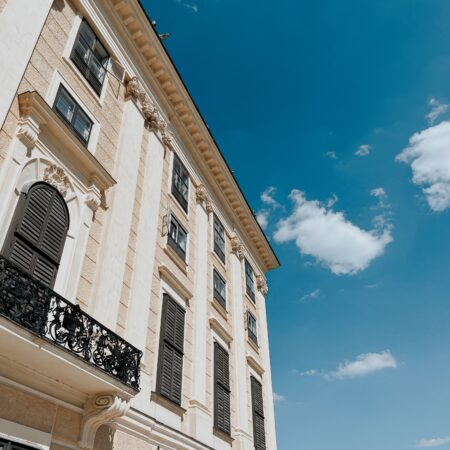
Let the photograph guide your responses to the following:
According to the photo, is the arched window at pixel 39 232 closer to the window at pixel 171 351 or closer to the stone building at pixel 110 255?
the stone building at pixel 110 255

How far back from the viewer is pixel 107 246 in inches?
403

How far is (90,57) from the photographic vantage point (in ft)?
39.6

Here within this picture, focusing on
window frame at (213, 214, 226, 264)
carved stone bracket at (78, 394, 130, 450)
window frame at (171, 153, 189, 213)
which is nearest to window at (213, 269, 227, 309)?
window frame at (213, 214, 226, 264)

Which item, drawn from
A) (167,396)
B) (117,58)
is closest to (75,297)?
(167,396)

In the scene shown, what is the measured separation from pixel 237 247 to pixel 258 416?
7350mm

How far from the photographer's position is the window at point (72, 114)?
1003 centimetres

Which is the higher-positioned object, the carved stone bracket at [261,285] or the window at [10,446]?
the carved stone bracket at [261,285]

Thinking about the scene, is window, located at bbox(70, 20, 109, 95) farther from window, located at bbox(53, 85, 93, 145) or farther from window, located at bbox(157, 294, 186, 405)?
window, located at bbox(157, 294, 186, 405)

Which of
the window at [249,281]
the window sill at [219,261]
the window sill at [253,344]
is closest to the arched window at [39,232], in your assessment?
the window sill at [219,261]

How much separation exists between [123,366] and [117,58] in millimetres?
9627

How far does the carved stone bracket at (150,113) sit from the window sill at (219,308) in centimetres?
590

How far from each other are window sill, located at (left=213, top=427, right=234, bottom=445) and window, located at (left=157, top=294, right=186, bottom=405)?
2325 millimetres

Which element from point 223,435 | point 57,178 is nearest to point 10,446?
point 57,178

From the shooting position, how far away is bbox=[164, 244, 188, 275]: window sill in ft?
44.2
